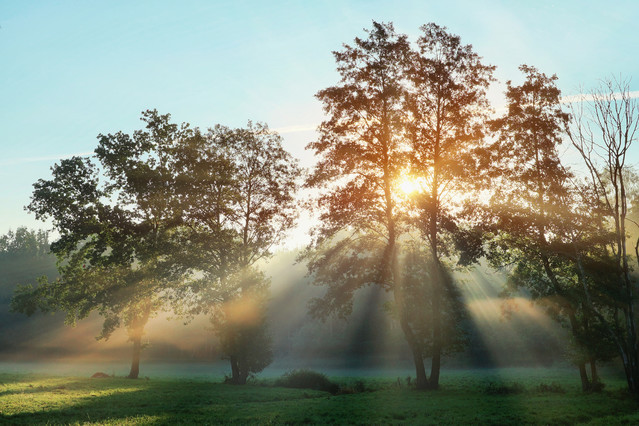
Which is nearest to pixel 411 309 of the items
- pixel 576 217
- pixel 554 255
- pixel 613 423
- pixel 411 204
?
pixel 411 204

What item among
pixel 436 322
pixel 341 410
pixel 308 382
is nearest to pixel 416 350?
pixel 436 322

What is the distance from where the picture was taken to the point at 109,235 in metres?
34.6

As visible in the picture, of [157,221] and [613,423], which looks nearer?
[613,423]

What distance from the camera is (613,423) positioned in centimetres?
1430

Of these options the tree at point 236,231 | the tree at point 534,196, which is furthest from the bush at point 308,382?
the tree at point 534,196

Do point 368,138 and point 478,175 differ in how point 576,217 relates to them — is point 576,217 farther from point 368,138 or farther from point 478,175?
point 368,138

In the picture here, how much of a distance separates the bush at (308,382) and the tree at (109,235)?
40.6 feet

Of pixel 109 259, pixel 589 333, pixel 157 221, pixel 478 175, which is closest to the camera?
pixel 589 333

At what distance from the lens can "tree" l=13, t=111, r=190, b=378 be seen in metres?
33.9

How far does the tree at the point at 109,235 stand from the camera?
1335 inches

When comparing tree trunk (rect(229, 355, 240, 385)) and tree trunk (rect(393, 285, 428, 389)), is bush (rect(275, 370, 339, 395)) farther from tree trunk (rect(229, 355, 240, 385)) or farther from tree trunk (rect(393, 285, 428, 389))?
tree trunk (rect(393, 285, 428, 389))

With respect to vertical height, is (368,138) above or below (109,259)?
above

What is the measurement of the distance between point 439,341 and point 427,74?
56.7ft

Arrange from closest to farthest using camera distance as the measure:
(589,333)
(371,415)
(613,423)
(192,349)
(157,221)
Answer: (613,423) → (371,415) → (589,333) → (157,221) → (192,349)
